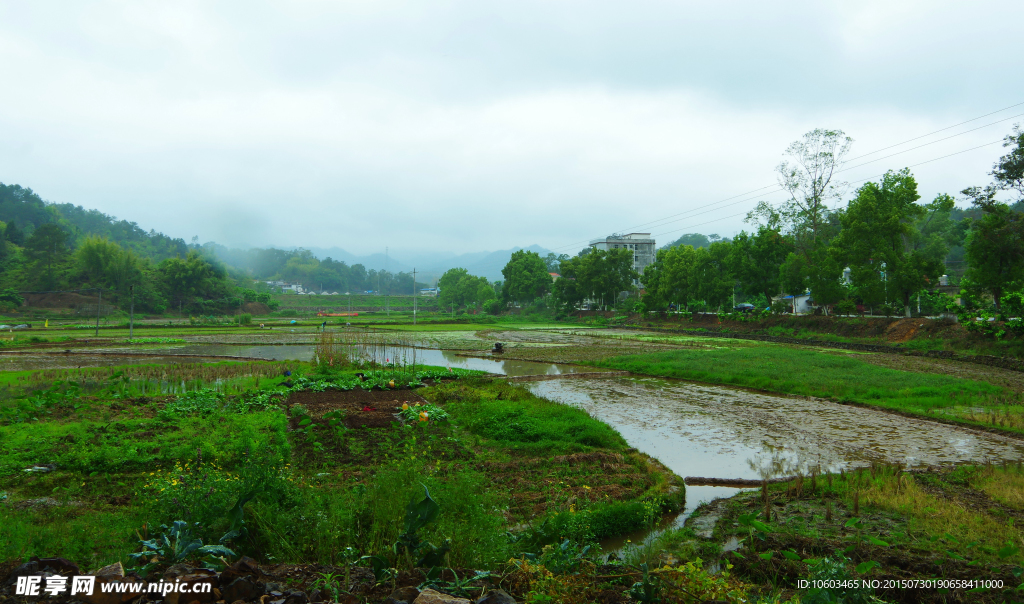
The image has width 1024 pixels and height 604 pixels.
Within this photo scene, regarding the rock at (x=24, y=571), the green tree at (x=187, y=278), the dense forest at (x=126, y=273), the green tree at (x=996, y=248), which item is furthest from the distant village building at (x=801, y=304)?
the green tree at (x=187, y=278)

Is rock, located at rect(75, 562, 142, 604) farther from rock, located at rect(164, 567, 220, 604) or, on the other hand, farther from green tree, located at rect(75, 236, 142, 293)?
green tree, located at rect(75, 236, 142, 293)

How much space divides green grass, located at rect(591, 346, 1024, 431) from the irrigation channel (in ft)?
3.47

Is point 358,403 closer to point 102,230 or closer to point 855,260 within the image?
point 855,260

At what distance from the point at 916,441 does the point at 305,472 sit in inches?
467

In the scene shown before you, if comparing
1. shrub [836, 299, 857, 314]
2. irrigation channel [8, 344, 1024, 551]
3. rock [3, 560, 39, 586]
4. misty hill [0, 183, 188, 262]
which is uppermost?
misty hill [0, 183, 188, 262]

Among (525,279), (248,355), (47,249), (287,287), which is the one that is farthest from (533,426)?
(287,287)

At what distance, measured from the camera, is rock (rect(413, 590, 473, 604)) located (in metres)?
3.68

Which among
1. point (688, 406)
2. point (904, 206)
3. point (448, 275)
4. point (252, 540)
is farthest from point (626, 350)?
point (448, 275)

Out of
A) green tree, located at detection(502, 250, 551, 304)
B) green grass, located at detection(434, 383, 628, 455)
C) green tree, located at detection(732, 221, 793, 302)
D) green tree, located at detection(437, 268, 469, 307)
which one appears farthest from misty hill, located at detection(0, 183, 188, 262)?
green grass, located at detection(434, 383, 628, 455)

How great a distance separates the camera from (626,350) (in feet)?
98.9

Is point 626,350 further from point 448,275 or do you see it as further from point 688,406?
point 448,275

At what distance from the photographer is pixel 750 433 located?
1203 cm

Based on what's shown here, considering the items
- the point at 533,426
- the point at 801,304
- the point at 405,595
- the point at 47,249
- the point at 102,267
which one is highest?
the point at 47,249

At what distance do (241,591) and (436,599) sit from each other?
1364 millimetres
